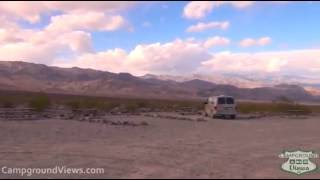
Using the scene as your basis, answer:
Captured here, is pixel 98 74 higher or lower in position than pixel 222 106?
higher

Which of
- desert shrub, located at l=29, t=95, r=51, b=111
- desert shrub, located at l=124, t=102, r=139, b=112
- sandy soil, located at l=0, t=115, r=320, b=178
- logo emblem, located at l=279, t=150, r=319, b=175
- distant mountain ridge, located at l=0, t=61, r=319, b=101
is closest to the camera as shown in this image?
sandy soil, located at l=0, t=115, r=320, b=178

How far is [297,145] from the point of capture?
19.1m

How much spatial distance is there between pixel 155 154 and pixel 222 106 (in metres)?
27.7

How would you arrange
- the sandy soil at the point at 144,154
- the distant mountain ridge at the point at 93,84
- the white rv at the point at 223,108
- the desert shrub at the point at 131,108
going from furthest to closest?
the distant mountain ridge at the point at 93,84
the desert shrub at the point at 131,108
the white rv at the point at 223,108
the sandy soil at the point at 144,154

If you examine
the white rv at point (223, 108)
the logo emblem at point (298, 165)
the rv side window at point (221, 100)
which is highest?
the rv side window at point (221, 100)

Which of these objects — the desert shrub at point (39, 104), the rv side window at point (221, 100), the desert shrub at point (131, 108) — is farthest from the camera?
the desert shrub at point (131, 108)

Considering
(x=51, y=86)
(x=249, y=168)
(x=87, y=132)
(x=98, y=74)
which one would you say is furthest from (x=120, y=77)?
(x=249, y=168)

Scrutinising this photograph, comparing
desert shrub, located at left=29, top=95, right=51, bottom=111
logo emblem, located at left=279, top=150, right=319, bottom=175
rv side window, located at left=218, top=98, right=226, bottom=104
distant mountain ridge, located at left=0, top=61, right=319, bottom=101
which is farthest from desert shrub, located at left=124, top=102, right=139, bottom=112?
distant mountain ridge, located at left=0, top=61, right=319, bottom=101

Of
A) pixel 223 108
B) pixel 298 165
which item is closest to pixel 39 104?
pixel 223 108

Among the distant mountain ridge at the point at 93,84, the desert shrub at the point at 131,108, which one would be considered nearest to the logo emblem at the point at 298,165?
the desert shrub at the point at 131,108

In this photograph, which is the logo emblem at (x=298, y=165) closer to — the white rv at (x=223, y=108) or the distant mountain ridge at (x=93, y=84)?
the white rv at (x=223, y=108)

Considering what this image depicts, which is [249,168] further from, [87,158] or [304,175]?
[87,158]

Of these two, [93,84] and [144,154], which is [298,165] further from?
[93,84]

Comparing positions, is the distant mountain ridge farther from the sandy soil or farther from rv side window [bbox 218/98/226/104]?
the sandy soil
